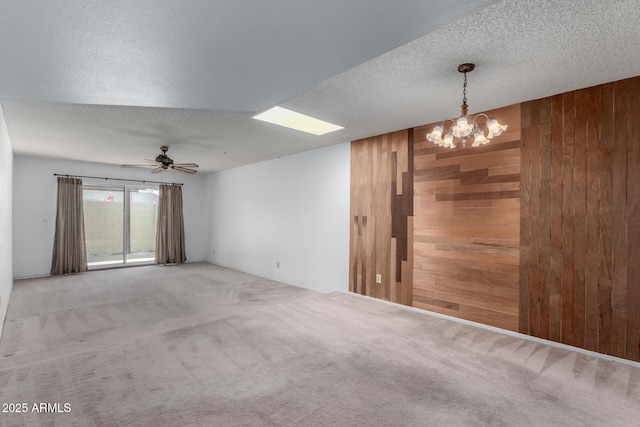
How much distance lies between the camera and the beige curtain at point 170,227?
7934 mm

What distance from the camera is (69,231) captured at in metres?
6.64

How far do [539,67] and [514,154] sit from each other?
1.04 meters

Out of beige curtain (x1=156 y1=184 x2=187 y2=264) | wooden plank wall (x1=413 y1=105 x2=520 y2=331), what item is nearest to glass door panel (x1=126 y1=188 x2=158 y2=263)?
beige curtain (x1=156 y1=184 x2=187 y2=264)

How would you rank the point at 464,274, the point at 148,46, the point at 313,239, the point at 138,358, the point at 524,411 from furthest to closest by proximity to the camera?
1. the point at 313,239
2. the point at 464,274
3. the point at 138,358
4. the point at 524,411
5. the point at 148,46

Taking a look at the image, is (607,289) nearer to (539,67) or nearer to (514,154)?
(514,154)

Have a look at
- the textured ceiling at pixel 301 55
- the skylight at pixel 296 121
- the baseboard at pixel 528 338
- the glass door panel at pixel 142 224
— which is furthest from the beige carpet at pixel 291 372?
the glass door panel at pixel 142 224

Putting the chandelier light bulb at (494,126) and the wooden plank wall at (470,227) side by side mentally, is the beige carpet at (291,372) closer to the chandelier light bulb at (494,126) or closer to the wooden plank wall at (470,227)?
the wooden plank wall at (470,227)

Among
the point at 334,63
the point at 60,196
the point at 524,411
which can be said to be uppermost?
the point at 334,63

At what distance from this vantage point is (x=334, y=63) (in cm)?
203

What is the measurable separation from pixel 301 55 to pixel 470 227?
2.75 m

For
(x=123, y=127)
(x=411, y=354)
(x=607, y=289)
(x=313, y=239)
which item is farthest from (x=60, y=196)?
(x=607, y=289)

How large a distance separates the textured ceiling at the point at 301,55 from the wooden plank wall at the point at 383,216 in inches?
27.4

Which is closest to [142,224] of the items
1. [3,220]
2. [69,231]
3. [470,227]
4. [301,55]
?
[69,231]

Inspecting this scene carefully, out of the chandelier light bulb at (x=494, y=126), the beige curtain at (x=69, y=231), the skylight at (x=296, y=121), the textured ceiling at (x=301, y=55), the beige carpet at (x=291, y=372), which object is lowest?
the beige carpet at (x=291, y=372)
